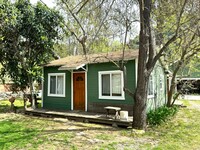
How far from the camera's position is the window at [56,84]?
42.9 ft

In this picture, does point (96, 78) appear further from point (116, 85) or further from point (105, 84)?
point (116, 85)

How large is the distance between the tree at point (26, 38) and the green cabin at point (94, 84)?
3.84 feet

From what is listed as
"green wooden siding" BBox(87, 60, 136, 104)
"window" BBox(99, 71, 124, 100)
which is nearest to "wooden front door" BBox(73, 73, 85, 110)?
"green wooden siding" BBox(87, 60, 136, 104)

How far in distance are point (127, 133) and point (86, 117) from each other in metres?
2.72

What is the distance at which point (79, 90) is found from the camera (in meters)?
12.3

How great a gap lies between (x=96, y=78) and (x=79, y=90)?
1496mm

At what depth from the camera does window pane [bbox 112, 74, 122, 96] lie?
35.1ft

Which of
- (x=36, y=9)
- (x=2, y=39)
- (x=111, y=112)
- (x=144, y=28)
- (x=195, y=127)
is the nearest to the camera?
(x=144, y=28)

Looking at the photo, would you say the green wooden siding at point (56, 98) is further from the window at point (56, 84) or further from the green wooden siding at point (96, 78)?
the green wooden siding at point (96, 78)

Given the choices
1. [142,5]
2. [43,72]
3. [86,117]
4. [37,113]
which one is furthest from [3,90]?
[142,5]

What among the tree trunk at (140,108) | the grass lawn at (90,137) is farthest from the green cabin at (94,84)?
the grass lawn at (90,137)

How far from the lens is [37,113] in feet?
39.9

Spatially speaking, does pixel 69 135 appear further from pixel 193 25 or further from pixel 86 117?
pixel 193 25

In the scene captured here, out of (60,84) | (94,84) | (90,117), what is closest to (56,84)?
(60,84)
